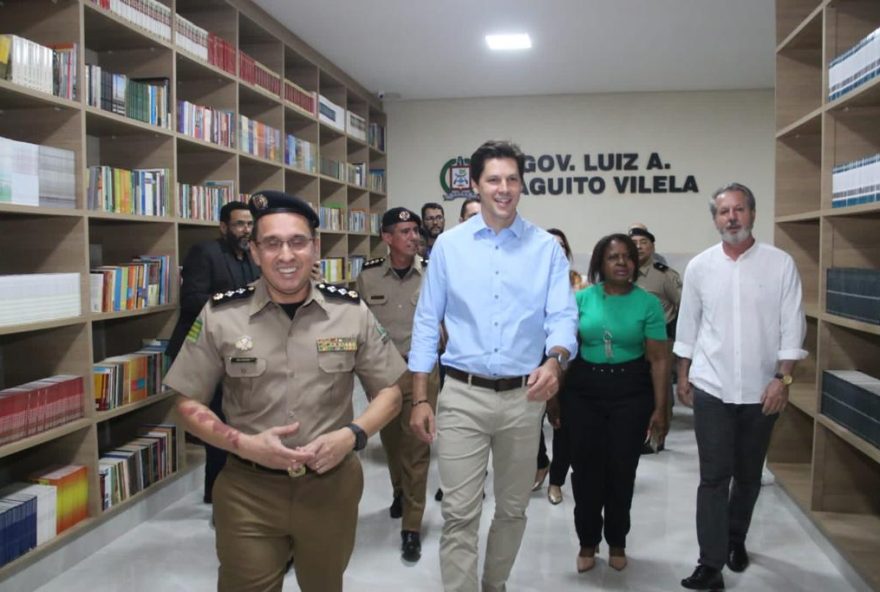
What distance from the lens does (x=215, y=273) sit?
3816mm

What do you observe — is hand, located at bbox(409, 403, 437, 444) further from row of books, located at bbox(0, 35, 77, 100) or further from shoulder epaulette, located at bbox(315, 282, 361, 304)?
row of books, located at bbox(0, 35, 77, 100)

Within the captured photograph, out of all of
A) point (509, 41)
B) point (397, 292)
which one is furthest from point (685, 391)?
point (509, 41)

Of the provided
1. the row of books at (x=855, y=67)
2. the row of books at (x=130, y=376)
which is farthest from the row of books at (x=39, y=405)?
the row of books at (x=855, y=67)

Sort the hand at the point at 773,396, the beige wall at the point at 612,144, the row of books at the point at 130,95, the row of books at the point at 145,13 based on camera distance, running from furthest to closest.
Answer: the beige wall at the point at 612,144 → the row of books at the point at 145,13 → the row of books at the point at 130,95 → the hand at the point at 773,396

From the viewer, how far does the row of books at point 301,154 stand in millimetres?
5875

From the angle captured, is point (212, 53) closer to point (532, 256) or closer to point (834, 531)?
point (532, 256)

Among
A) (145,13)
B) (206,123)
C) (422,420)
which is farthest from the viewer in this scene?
(206,123)

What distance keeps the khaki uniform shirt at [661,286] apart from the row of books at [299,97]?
313 centimetres

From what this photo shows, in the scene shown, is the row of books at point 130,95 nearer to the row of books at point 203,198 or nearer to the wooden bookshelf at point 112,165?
the wooden bookshelf at point 112,165

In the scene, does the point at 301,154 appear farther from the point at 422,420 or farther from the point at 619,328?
the point at 422,420

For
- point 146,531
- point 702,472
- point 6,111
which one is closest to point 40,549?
point 146,531

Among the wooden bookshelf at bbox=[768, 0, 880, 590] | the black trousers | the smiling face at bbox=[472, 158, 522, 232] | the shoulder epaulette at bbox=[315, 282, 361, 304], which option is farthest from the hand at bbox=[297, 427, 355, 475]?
the wooden bookshelf at bbox=[768, 0, 880, 590]

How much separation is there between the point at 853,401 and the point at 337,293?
248 cm

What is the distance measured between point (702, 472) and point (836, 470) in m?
1.14
